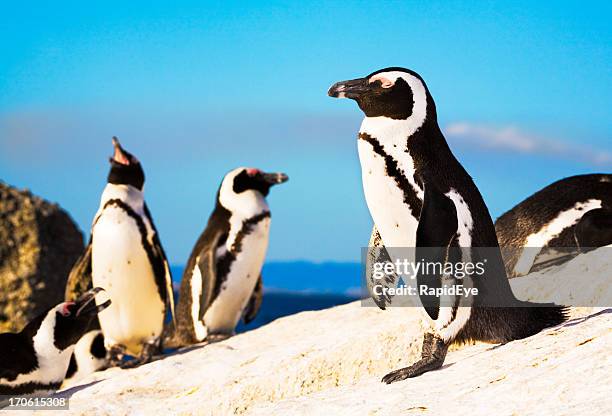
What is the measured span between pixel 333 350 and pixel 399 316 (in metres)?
0.81

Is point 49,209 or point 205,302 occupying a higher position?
point 49,209

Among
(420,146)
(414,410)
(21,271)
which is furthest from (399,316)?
(21,271)

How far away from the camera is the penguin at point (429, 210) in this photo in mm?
4195

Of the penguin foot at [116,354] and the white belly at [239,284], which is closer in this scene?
the penguin foot at [116,354]

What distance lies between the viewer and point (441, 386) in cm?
383

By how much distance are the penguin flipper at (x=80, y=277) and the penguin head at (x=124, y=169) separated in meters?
0.72

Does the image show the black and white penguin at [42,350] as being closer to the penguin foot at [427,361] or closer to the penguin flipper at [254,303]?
the penguin flipper at [254,303]

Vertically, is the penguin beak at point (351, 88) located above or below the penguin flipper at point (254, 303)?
above

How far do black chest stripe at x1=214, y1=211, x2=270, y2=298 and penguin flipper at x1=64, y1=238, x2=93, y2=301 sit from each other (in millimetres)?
1247

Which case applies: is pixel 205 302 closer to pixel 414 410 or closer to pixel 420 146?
pixel 420 146

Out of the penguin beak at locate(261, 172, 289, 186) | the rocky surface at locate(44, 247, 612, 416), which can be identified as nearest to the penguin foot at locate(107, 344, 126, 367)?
the rocky surface at locate(44, 247, 612, 416)

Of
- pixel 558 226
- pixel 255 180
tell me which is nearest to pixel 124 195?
pixel 255 180

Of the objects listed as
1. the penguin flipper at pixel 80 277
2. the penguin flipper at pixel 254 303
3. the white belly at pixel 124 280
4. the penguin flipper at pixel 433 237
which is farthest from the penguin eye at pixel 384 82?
the penguin flipper at pixel 254 303

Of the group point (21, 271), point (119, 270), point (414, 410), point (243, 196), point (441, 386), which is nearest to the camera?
point (414, 410)
